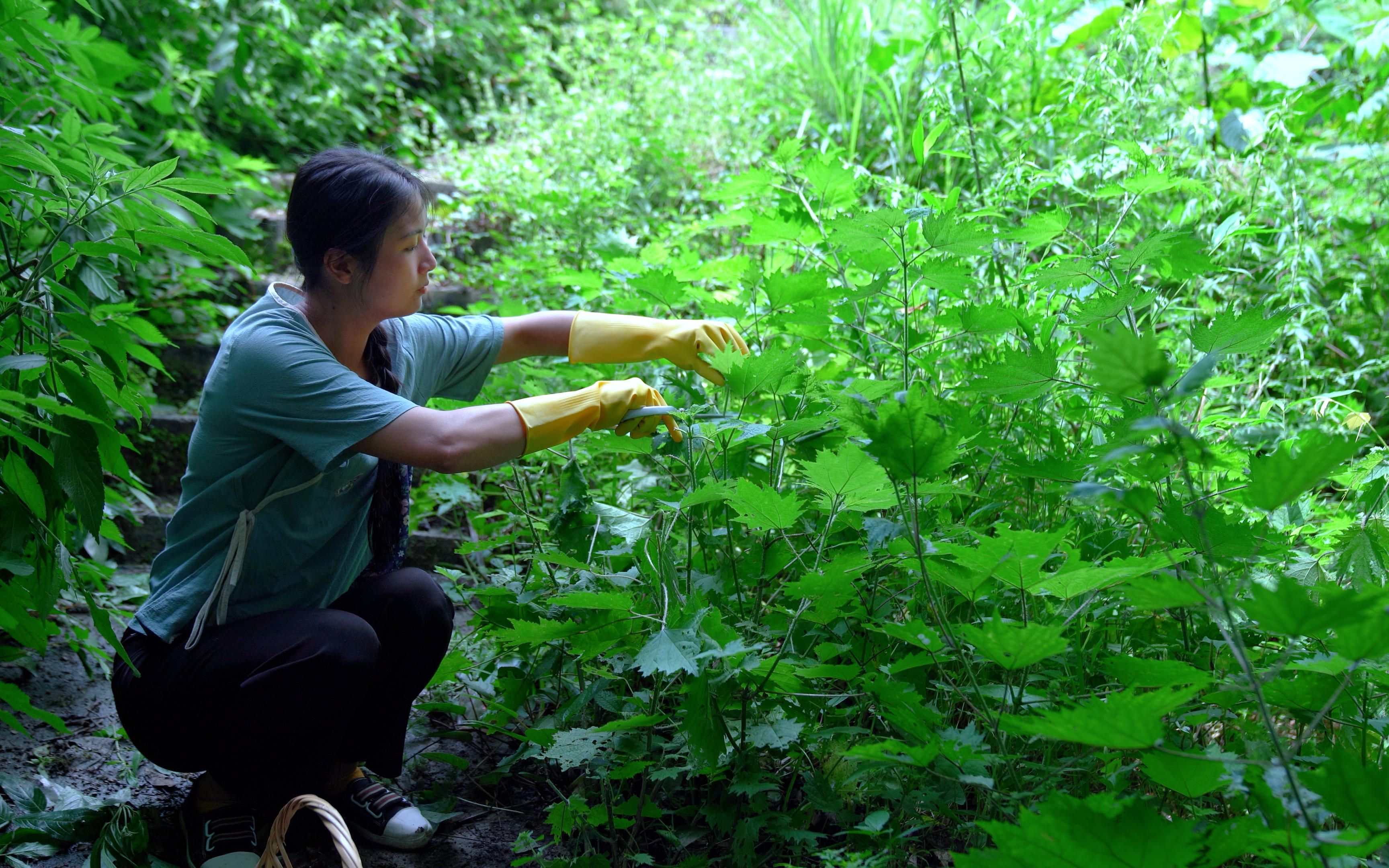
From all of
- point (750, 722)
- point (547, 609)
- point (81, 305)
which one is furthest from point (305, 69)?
point (750, 722)

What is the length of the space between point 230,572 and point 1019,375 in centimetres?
122

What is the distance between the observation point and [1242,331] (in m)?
1.08

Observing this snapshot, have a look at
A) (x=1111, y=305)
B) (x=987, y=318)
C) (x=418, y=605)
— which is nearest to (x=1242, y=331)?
(x=1111, y=305)

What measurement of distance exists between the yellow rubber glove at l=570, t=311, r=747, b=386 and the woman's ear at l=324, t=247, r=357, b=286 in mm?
439

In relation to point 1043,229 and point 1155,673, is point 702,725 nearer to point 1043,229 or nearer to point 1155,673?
point 1155,673

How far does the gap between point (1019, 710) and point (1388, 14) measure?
2.81 meters

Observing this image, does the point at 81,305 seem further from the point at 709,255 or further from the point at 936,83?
the point at 709,255

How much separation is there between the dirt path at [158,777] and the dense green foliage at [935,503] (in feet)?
0.19

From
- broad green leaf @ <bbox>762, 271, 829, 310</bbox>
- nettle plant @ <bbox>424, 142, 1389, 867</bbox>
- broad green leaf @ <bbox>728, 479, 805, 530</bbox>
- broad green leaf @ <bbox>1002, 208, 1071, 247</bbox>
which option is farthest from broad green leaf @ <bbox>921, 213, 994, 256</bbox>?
broad green leaf @ <bbox>728, 479, 805, 530</bbox>

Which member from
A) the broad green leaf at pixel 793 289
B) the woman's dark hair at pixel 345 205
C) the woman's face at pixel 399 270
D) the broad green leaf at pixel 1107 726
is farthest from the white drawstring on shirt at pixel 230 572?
the broad green leaf at pixel 1107 726

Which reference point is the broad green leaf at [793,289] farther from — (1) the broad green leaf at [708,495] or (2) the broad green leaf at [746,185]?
(1) the broad green leaf at [708,495]

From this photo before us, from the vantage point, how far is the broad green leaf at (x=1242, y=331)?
1.06 metres

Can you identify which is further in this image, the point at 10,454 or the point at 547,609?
the point at 547,609

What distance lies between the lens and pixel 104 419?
4.41 feet
